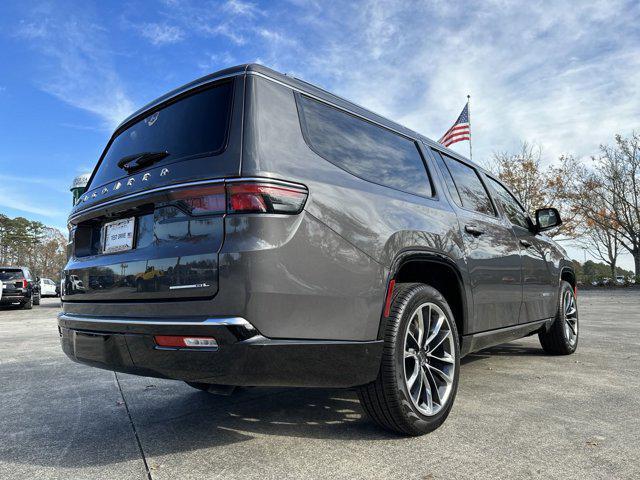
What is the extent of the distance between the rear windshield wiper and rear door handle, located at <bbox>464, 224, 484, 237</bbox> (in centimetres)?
212

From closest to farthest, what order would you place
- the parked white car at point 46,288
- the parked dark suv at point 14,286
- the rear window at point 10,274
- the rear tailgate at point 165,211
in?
the rear tailgate at point 165,211, the parked dark suv at point 14,286, the rear window at point 10,274, the parked white car at point 46,288

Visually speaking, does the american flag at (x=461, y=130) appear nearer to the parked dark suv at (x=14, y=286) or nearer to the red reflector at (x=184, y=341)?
the parked dark suv at (x=14, y=286)

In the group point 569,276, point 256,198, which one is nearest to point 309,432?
point 256,198

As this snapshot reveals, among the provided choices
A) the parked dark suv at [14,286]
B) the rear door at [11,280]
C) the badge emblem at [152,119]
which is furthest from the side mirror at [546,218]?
the rear door at [11,280]

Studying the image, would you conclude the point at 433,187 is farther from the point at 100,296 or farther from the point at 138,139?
the point at 100,296

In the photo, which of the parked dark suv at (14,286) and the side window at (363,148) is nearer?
the side window at (363,148)

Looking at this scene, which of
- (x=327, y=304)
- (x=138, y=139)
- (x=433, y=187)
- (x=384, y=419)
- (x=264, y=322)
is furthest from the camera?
(x=433, y=187)

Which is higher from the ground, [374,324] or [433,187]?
[433,187]

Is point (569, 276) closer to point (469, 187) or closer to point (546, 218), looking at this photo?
point (546, 218)

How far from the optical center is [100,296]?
2.51 metres

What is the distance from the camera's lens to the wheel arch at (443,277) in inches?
113

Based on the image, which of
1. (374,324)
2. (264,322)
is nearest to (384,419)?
(374,324)

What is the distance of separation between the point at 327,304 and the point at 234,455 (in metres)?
0.92

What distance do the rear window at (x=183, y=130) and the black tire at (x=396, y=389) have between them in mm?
1257
